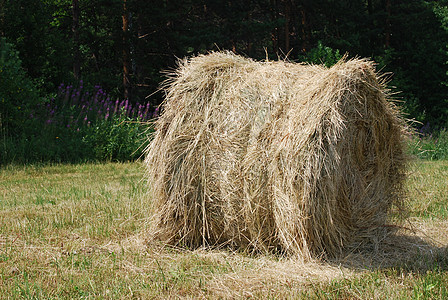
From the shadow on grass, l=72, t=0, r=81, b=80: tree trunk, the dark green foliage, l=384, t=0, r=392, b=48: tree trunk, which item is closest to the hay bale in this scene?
the shadow on grass

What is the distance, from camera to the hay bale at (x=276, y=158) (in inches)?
164

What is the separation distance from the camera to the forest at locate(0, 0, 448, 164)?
11.2 meters

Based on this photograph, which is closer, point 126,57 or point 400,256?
point 400,256

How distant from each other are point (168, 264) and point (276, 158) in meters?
1.33

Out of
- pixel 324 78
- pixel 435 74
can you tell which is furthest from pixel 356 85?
pixel 435 74

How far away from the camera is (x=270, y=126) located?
4477 mm

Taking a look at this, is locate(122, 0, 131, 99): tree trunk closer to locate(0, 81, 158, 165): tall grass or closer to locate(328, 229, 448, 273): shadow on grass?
locate(0, 81, 158, 165): tall grass

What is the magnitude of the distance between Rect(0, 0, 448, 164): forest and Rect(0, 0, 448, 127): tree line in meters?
0.05

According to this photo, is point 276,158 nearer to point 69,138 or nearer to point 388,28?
point 69,138

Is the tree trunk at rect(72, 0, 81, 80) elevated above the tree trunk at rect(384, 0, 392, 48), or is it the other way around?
the tree trunk at rect(384, 0, 392, 48)

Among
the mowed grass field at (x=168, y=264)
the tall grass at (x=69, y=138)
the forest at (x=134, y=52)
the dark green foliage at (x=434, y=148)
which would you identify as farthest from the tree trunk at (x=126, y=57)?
the mowed grass field at (x=168, y=264)

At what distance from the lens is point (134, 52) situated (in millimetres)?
17469

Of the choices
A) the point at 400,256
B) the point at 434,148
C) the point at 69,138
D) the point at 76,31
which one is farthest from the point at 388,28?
the point at 400,256

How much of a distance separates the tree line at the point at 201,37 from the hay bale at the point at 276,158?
9.91 m
